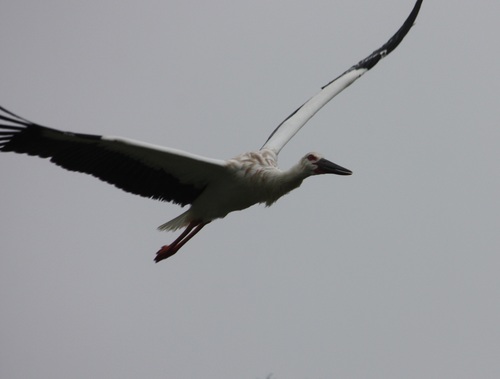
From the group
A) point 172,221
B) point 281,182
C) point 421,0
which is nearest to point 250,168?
point 281,182

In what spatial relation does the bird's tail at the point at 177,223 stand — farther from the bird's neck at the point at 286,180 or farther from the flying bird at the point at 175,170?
the bird's neck at the point at 286,180

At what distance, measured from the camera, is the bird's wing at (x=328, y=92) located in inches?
546

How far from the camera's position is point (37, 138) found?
11.4 metres

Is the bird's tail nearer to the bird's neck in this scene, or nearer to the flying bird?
the flying bird

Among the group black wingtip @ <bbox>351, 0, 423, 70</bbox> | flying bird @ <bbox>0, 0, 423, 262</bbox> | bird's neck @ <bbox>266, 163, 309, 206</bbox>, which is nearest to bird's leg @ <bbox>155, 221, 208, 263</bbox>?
flying bird @ <bbox>0, 0, 423, 262</bbox>

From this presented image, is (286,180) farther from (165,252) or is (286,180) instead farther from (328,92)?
(328,92)

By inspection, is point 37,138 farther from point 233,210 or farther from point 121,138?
point 233,210

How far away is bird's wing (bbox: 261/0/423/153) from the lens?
13.9 m

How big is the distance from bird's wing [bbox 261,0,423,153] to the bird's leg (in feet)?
3.66

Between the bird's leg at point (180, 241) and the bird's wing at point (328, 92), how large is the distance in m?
1.11

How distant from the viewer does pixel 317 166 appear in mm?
12391

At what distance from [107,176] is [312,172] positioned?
1.93 m

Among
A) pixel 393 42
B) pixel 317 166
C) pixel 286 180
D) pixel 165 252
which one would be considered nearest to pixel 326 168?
pixel 317 166

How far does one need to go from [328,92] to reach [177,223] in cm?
253
